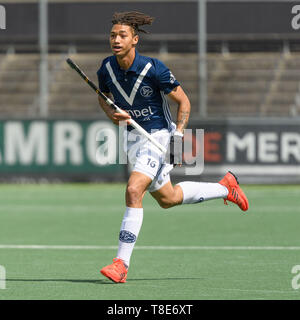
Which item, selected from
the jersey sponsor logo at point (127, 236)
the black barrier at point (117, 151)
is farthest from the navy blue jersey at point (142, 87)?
the black barrier at point (117, 151)

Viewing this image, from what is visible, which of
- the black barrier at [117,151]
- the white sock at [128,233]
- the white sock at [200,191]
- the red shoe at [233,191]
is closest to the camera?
the white sock at [128,233]

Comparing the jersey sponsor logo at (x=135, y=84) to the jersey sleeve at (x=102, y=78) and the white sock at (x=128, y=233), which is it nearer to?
the jersey sleeve at (x=102, y=78)

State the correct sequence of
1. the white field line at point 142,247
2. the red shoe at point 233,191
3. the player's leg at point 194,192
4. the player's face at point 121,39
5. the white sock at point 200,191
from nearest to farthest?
the player's face at point 121,39 < the player's leg at point 194,192 < the white sock at point 200,191 < the red shoe at point 233,191 < the white field line at point 142,247

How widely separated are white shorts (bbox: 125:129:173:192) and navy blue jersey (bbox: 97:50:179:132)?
0.36ft

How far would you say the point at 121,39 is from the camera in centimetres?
834

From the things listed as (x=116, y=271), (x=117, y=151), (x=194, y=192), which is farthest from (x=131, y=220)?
(x=117, y=151)

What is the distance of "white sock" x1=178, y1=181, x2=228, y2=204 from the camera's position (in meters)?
9.09

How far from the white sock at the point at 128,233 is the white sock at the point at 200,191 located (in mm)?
898

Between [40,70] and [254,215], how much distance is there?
791cm

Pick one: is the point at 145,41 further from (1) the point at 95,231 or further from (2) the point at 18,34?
(1) the point at 95,231

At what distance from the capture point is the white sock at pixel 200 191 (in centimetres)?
909

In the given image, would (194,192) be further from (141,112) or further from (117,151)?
(117,151)

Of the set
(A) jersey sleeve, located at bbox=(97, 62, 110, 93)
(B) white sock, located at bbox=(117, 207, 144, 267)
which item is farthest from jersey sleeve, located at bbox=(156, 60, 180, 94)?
(B) white sock, located at bbox=(117, 207, 144, 267)
